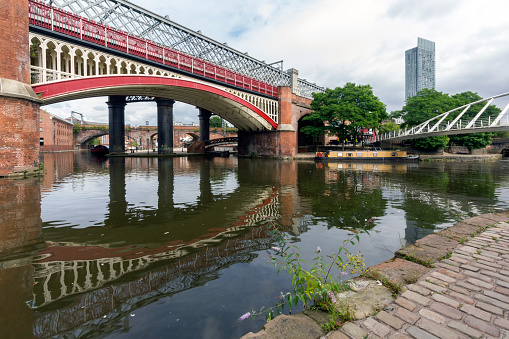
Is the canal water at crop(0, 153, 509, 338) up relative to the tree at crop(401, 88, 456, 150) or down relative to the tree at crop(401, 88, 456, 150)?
down

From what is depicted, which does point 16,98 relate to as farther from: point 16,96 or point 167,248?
point 167,248

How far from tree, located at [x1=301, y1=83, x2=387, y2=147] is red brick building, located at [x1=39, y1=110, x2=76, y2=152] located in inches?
2378

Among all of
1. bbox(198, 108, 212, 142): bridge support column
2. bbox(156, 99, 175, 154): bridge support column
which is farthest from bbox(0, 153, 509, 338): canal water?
bbox(198, 108, 212, 142): bridge support column

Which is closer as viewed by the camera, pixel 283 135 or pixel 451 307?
pixel 451 307

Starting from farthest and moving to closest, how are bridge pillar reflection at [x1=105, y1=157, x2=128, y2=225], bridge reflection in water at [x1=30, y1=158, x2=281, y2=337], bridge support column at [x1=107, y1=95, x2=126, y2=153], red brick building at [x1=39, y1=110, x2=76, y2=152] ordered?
red brick building at [x1=39, y1=110, x2=76, y2=152] < bridge support column at [x1=107, y1=95, x2=126, y2=153] < bridge pillar reflection at [x1=105, y1=157, x2=128, y2=225] < bridge reflection in water at [x1=30, y1=158, x2=281, y2=337]

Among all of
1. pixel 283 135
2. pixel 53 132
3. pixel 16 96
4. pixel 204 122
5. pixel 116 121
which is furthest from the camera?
pixel 53 132

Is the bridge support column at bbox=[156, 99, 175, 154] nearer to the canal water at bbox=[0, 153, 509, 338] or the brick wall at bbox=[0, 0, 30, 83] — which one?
the brick wall at bbox=[0, 0, 30, 83]

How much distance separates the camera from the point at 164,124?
44.2 metres

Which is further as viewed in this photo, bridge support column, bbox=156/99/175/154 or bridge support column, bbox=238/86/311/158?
bridge support column, bbox=156/99/175/154

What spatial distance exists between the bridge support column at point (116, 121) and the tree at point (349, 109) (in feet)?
98.5

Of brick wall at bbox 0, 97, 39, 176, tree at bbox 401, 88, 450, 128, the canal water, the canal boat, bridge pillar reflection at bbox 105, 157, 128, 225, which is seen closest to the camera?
the canal water

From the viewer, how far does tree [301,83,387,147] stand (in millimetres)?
39438

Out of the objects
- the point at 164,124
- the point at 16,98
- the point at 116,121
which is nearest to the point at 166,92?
the point at 164,124

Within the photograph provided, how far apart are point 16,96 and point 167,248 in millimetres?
14491
